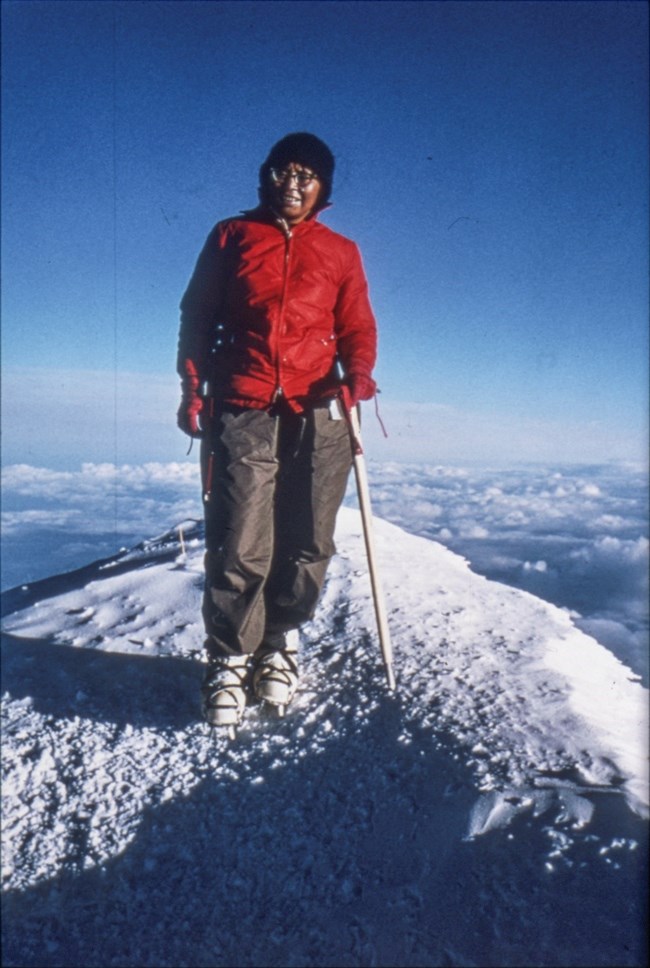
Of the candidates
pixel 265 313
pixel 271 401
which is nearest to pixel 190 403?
pixel 271 401

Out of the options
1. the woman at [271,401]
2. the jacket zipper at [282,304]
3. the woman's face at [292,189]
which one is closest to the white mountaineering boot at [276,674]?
the woman at [271,401]

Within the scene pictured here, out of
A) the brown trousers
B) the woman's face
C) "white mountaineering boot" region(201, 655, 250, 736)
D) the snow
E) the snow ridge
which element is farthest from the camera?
the woman's face

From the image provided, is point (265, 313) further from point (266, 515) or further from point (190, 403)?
point (266, 515)

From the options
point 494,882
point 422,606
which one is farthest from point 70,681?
point 494,882

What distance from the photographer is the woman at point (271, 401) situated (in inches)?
117

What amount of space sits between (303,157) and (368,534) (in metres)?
2.20

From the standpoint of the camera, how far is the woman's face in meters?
3.11

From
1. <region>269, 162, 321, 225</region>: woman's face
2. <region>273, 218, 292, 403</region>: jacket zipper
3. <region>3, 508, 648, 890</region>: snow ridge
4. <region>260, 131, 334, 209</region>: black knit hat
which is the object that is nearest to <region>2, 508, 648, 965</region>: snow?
<region>3, 508, 648, 890</region>: snow ridge

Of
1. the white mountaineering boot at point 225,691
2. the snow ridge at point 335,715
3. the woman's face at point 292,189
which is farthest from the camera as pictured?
the woman's face at point 292,189

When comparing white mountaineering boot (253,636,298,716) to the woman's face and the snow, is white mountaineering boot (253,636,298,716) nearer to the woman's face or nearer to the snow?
the snow

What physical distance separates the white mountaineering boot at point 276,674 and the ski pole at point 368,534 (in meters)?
0.54

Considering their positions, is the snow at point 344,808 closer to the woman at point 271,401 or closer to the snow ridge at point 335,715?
the snow ridge at point 335,715

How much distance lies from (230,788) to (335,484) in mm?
1659

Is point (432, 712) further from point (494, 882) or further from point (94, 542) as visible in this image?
point (94, 542)
